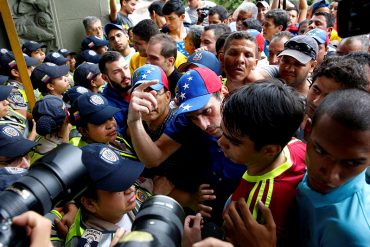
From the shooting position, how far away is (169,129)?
224 centimetres

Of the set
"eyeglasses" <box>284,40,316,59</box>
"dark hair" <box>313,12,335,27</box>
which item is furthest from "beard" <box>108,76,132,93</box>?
"dark hair" <box>313,12,335,27</box>

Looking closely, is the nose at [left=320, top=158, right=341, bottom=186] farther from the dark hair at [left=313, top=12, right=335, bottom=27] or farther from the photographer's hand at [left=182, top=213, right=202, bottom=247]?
the dark hair at [left=313, top=12, right=335, bottom=27]

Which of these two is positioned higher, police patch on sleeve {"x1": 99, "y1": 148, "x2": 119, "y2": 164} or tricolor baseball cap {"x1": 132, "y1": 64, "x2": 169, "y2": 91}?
tricolor baseball cap {"x1": 132, "y1": 64, "x2": 169, "y2": 91}

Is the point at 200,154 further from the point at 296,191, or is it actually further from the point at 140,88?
the point at 296,191

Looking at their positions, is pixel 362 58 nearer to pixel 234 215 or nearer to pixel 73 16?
pixel 234 215

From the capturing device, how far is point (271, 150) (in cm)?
146

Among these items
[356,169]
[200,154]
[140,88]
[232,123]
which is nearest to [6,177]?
[140,88]

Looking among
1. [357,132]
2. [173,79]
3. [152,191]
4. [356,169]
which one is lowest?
[152,191]

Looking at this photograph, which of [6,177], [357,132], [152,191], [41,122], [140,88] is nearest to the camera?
[357,132]

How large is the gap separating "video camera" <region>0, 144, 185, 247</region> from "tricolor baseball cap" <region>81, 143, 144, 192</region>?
16.6 inches

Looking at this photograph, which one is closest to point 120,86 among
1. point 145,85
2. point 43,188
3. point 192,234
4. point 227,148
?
point 145,85

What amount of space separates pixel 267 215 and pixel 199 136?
3.00 ft

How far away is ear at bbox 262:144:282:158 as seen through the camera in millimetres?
1451

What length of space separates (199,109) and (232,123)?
22.0 inches
